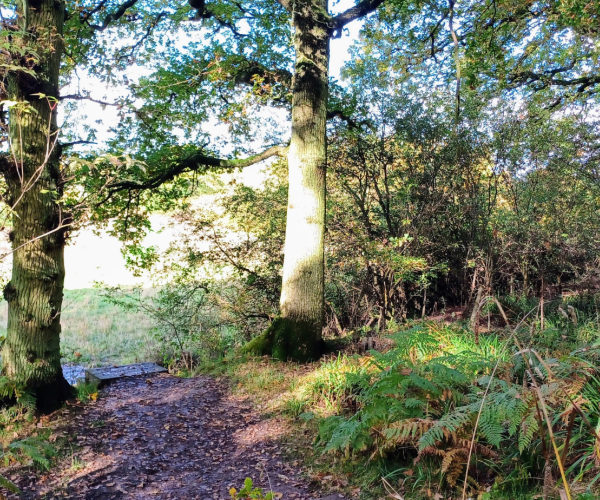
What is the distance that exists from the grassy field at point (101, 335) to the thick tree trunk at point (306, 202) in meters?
4.19

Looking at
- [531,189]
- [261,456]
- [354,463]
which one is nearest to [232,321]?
[261,456]

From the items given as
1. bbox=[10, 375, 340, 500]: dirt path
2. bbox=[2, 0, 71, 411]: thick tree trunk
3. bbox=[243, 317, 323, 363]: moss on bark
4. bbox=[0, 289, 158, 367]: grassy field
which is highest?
bbox=[2, 0, 71, 411]: thick tree trunk

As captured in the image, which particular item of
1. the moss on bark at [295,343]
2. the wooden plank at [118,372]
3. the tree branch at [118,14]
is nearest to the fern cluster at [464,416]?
the moss on bark at [295,343]

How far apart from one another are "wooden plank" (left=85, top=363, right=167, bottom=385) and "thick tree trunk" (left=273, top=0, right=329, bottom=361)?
283cm

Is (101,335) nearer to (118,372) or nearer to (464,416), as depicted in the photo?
(118,372)

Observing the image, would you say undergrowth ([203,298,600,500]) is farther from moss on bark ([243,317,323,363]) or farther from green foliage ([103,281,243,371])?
green foliage ([103,281,243,371])

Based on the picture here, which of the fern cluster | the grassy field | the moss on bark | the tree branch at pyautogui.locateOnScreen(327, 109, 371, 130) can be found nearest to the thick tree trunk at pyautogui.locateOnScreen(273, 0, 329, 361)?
the moss on bark

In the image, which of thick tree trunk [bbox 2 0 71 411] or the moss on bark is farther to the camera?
the moss on bark

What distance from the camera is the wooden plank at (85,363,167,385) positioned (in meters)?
7.64

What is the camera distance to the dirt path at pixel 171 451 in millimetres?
4082

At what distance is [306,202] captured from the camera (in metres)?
7.21

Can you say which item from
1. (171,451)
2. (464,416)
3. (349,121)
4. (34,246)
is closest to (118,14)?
(349,121)

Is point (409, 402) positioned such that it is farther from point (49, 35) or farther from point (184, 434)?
point (49, 35)

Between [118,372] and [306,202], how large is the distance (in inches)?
182
